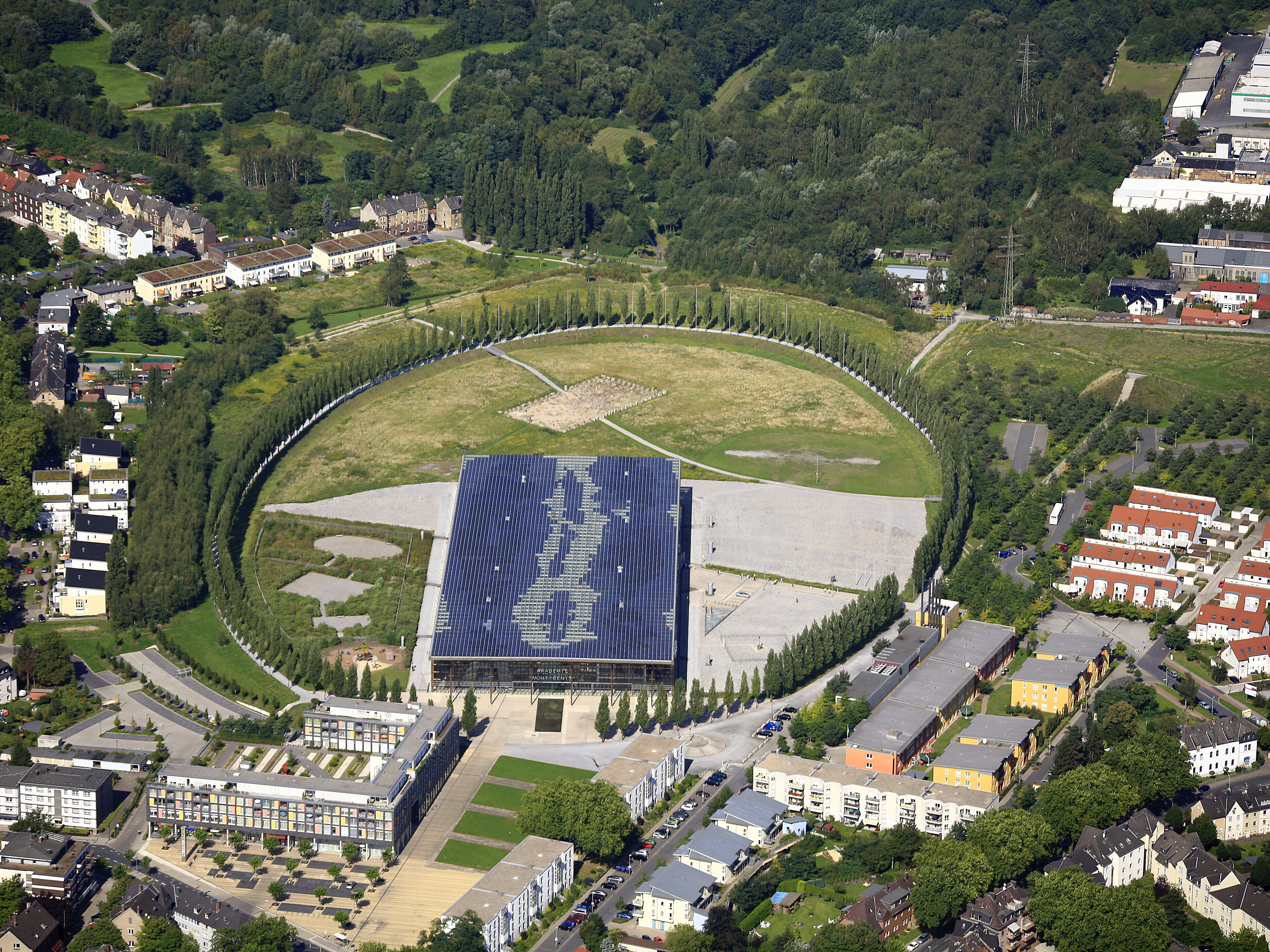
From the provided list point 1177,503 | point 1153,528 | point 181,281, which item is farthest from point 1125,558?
point 181,281

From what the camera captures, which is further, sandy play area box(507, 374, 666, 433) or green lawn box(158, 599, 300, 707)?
sandy play area box(507, 374, 666, 433)

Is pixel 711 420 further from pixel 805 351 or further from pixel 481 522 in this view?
pixel 481 522

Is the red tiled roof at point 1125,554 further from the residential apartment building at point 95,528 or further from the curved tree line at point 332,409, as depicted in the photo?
the residential apartment building at point 95,528

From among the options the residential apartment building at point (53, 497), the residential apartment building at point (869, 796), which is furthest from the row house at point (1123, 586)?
the residential apartment building at point (53, 497)

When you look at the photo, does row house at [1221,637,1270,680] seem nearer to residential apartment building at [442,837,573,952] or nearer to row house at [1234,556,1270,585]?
row house at [1234,556,1270,585]

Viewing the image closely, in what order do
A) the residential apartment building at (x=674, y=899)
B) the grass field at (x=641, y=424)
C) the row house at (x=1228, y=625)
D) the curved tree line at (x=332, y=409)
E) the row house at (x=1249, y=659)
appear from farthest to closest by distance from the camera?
the grass field at (x=641, y=424) → the curved tree line at (x=332, y=409) → the row house at (x=1228, y=625) → the row house at (x=1249, y=659) → the residential apartment building at (x=674, y=899)

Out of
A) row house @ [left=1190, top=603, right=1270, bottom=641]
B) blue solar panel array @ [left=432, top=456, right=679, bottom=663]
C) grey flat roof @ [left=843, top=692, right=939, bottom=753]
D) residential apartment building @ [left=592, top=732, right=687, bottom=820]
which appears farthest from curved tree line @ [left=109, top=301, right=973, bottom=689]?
row house @ [left=1190, top=603, right=1270, bottom=641]
